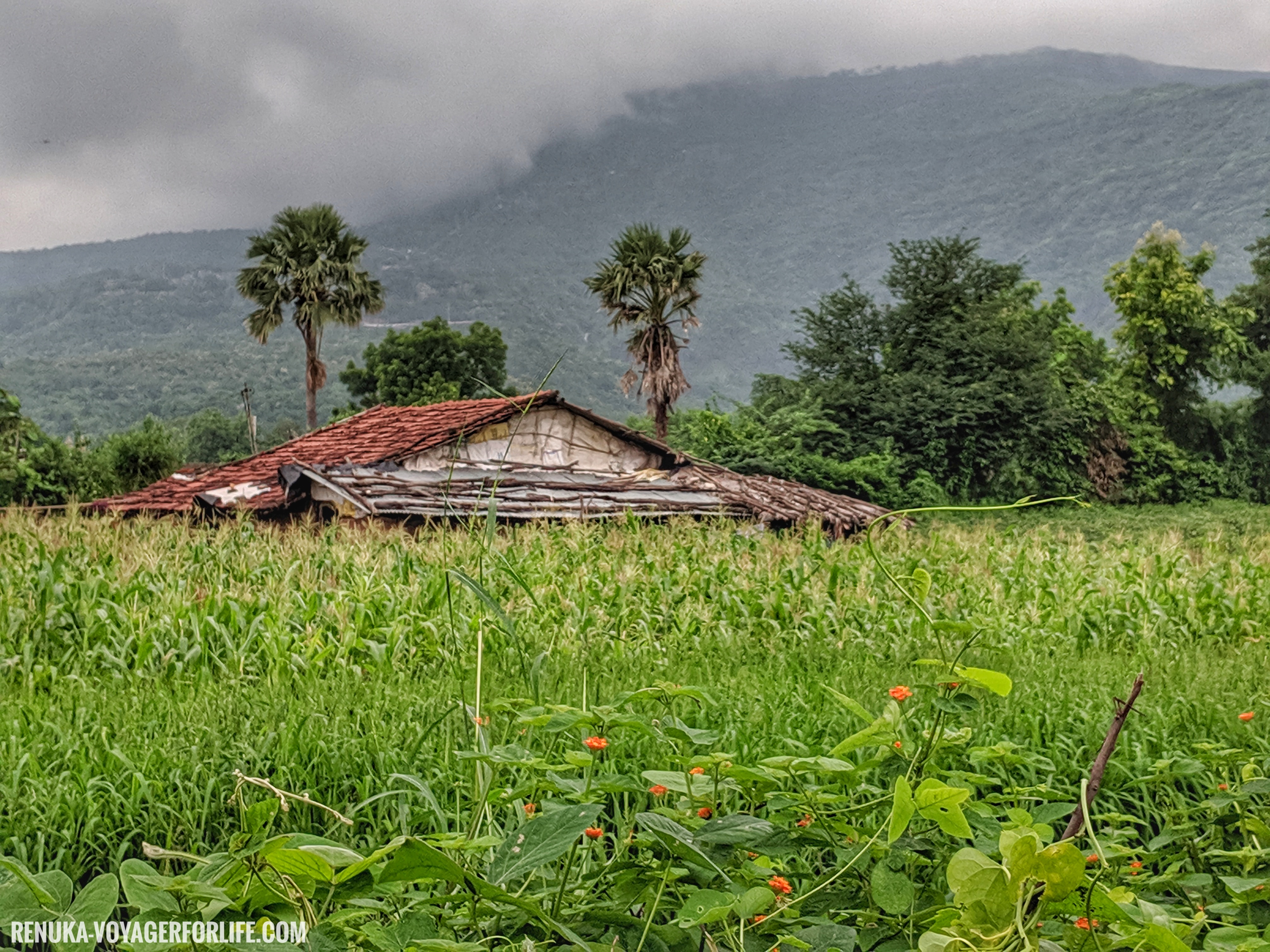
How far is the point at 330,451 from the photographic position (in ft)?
79.0

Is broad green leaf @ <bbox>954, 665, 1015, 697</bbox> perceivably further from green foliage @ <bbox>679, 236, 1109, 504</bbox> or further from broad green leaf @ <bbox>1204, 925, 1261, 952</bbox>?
green foliage @ <bbox>679, 236, 1109, 504</bbox>

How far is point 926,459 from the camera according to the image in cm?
3825

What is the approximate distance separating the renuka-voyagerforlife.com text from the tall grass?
28cm

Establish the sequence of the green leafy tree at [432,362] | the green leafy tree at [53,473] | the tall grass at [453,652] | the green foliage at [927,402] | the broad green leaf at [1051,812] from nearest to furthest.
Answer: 1. the broad green leaf at [1051,812]
2. the tall grass at [453,652]
3. the green leafy tree at [53,473]
4. the green foliage at [927,402]
5. the green leafy tree at [432,362]

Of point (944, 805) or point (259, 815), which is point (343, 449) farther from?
point (944, 805)

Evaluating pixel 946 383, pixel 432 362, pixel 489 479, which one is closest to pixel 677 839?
pixel 489 479

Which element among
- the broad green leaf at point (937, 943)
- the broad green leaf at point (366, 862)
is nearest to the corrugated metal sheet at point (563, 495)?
the broad green leaf at point (366, 862)

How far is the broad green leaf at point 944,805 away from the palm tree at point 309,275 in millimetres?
41951

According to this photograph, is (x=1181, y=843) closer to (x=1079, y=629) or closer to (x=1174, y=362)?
(x=1079, y=629)

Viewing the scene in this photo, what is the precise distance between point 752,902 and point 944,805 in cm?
31

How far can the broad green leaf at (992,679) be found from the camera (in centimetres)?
132

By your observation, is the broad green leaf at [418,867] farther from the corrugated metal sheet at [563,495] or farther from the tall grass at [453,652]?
the corrugated metal sheet at [563,495]

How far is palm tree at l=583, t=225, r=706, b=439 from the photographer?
36312 millimetres

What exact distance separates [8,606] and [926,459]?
1419 inches
